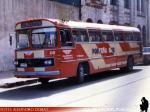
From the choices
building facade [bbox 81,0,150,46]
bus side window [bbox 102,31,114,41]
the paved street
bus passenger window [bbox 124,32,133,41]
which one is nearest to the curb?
the paved street

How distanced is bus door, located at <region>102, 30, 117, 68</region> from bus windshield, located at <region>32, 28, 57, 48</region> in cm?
452

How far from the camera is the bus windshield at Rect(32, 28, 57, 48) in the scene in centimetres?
1409

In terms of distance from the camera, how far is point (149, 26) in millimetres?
47812

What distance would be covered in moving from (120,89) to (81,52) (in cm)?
321

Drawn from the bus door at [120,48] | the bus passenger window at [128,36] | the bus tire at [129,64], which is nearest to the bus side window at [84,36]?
the bus door at [120,48]

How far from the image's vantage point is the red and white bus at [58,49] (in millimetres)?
13969

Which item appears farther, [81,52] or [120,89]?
[81,52]

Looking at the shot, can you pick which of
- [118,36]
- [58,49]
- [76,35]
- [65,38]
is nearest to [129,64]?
[118,36]

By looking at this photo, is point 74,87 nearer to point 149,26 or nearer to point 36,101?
point 36,101

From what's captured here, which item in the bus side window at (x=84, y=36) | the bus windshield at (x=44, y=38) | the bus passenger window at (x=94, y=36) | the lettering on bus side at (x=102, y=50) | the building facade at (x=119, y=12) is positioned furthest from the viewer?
the building facade at (x=119, y=12)

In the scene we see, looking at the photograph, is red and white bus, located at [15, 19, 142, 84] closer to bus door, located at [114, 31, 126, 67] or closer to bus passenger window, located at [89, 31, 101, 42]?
bus passenger window, located at [89, 31, 101, 42]

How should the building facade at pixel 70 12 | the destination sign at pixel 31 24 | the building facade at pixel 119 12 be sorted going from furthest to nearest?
the building facade at pixel 119 12 < the building facade at pixel 70 12 < the destination sign at pixel 31 24

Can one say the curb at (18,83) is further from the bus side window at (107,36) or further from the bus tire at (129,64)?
the bus tire at (129,64)

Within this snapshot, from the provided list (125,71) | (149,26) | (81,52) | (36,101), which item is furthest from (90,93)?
(149,26)
